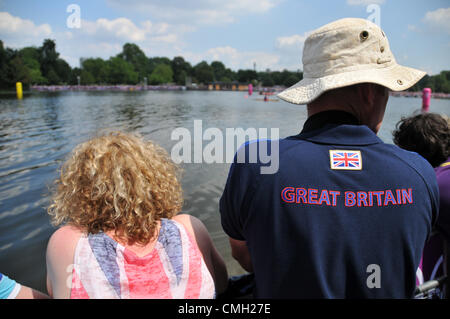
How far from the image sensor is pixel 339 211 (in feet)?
4.10

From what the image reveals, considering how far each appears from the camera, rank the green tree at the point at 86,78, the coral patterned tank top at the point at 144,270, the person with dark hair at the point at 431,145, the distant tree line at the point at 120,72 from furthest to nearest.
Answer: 1. the green tree at the point at 86,78
2. the distant tree line at the point at 120,72
3. the person with dark hair at the point at 431,145
4. the coral patterned tank top at the point at 144,270

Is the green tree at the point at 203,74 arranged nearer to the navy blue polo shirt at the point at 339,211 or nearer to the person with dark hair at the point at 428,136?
the person with dark hair at the point at 428,136

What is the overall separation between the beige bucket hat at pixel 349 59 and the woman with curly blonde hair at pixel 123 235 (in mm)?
989

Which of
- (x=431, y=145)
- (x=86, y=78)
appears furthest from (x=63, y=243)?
(x=86, y=78)

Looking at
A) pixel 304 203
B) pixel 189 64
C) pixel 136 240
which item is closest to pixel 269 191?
pixel 304 203

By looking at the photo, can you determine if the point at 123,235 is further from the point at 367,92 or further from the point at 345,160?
the point at 367,92

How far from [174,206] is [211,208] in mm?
4247

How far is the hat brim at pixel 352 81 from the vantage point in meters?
1.37

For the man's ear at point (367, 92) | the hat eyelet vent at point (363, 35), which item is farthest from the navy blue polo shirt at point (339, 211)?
the hat eyelet vent at point (363, 35)

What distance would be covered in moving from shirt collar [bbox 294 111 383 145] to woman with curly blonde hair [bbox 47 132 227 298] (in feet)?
3.05

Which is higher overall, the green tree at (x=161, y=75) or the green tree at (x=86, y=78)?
the green tree at (x=161, y=75)

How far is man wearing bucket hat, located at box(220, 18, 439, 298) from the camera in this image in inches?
49.3

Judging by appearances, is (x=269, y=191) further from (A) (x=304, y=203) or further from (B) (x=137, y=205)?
(B) (x=137, y=205)
